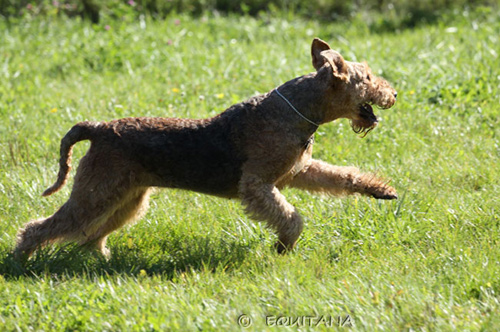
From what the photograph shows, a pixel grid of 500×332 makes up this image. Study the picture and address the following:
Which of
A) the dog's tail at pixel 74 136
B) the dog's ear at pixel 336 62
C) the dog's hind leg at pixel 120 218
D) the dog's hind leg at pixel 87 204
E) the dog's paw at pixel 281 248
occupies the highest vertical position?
the dog's ear at pixel 336 62

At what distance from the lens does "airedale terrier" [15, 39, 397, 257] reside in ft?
15.9

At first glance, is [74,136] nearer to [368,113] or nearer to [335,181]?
[335,181]

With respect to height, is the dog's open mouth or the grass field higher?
the dog's open mouth

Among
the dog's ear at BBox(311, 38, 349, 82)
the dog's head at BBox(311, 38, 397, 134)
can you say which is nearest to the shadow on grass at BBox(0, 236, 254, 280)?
the dog's head at BBox(311, 38, 397, 134)

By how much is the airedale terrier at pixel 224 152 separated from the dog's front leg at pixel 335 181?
0.23 meters

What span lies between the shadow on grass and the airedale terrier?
0.48 ft

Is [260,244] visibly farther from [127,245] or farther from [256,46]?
[256,46]

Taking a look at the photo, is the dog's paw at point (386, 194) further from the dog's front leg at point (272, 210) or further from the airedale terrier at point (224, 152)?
the dog's front leg at point (272, 210)

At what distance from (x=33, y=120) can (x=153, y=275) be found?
3664mm

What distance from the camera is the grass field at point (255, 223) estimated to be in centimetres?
395

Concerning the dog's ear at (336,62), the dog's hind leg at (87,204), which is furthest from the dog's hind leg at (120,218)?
the dog's ear at (336,62)

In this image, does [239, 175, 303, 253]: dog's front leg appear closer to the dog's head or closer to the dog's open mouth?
the dog's head

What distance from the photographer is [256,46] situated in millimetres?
9992

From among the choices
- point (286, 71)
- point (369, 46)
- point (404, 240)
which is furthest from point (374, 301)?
point (369, 46)
